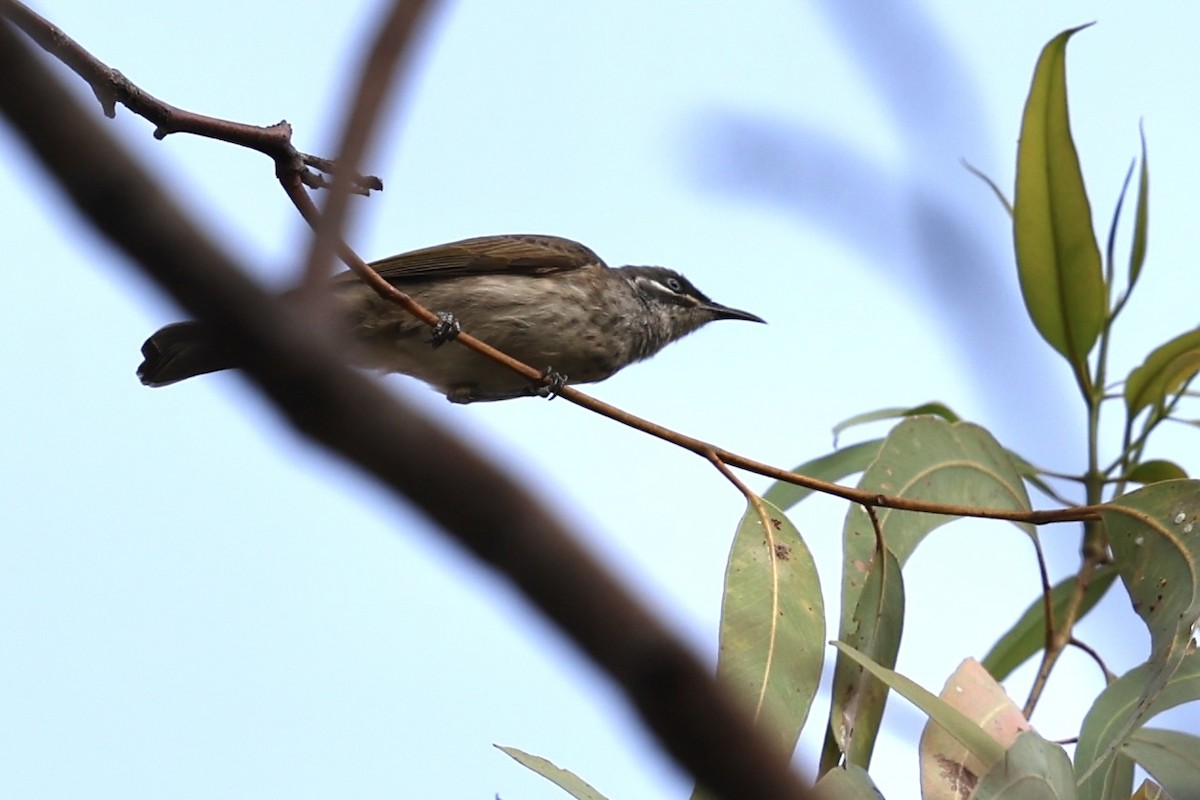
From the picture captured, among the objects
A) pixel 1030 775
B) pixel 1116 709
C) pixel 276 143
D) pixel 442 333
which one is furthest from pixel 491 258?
Result: pixel 276 143

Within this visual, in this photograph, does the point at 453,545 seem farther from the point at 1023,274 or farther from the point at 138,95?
the point at 1023,274

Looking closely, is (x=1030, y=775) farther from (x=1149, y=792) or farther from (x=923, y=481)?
(x=923, y=481)

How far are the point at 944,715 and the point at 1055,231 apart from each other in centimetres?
209

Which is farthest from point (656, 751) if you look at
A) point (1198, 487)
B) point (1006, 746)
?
point (1198, 487)

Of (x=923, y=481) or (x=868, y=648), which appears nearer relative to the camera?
(x=868, y=648)

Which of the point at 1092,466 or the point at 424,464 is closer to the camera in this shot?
the point at 424,464

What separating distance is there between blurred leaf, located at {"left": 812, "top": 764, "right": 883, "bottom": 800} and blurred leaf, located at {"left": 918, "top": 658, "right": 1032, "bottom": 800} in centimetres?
28

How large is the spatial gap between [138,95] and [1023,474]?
321 cm

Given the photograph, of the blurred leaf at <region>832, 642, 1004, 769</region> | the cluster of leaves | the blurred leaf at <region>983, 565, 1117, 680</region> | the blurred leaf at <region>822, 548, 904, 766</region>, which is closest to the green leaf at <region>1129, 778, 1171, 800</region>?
the cluster of leaves

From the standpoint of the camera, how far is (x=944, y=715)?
3402 mm

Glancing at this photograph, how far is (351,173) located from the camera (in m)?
0.86

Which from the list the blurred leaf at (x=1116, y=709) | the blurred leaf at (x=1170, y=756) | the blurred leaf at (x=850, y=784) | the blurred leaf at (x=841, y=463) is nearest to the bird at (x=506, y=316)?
the blurred leaf at (x=841, y=463)

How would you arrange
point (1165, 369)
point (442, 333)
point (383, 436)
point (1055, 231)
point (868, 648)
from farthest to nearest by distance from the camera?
point (442, 333) → point (1055, 231) → point (1165, 369) → point (868, 648) → point (383, 436)

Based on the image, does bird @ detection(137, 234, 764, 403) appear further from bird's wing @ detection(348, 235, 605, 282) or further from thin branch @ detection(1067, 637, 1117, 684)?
thin branch @ detection(1067, 637, 1117, 684)
